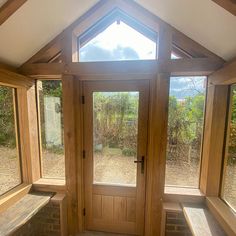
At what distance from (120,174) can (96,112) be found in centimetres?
86

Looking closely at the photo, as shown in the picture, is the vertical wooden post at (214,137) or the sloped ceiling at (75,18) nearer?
the sloped ceiling at (75,18)

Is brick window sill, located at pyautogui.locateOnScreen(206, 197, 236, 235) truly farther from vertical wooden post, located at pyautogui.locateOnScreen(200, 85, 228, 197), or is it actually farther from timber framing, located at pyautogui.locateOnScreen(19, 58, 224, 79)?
timber framing, located at pyautogui.locateOnScreen(19, 58, 224, 79)

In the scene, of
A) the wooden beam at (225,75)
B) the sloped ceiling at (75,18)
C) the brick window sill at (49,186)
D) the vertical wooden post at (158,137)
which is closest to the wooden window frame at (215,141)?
the wooden beam at (225,75)

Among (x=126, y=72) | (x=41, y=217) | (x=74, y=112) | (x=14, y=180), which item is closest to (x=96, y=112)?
(x=74, y=112)

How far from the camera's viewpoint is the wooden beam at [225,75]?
1.43 metres

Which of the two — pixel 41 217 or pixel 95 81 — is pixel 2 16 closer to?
pixel 95 81

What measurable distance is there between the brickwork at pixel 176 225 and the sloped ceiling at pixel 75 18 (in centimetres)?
180

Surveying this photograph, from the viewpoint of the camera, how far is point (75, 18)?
186cm

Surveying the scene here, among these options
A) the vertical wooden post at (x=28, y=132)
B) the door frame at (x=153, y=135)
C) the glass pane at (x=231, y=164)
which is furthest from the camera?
the vertical wooden post at (x=28, y=132)

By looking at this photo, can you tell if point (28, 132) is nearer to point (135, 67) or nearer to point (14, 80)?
point (14, 80)

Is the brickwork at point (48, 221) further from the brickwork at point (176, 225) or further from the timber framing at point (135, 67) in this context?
the timber framing at point (135, 67)

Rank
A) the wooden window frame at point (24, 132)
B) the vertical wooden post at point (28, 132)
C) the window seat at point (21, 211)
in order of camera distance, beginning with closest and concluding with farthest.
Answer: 1. the window seat at point (21, 211)
2. the wooden window frame at point (24, 132)
3. the vertical wooden post at point (28, 132)

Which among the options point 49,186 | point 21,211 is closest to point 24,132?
point 49,186

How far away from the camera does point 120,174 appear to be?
217 cm
